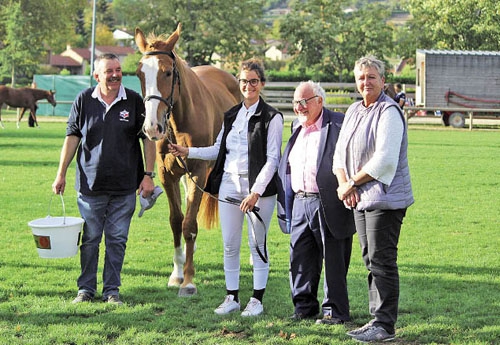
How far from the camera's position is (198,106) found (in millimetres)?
7215

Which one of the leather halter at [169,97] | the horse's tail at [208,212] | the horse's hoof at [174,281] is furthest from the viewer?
the horse's tail at [208,212]

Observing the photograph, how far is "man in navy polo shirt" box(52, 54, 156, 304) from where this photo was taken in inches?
240

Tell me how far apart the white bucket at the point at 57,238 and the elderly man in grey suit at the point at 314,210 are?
1654 mm

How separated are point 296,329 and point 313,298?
1.33 ft

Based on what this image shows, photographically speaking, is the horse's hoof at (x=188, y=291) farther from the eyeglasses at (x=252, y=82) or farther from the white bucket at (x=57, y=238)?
the eyeglasses at (x=252, y=82)

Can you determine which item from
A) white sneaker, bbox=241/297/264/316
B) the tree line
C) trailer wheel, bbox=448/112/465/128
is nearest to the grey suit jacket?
white sneaker, bbox=241/297/264/316

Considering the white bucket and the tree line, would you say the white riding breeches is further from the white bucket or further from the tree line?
the tree line

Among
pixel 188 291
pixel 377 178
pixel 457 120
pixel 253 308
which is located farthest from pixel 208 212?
pixel 457 120

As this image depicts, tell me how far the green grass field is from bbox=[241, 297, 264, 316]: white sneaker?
Answer: 0.23 ft

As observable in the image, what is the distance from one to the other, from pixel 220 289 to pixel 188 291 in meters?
0.34

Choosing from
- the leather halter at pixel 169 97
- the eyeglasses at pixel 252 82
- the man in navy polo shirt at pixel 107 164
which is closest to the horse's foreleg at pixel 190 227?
the man in navy polo shirt at pixel 107 164

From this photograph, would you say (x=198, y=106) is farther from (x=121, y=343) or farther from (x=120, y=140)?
(x=121, y=343)

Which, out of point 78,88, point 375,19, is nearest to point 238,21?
point 375,19

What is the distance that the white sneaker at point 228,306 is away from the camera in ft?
19.6
